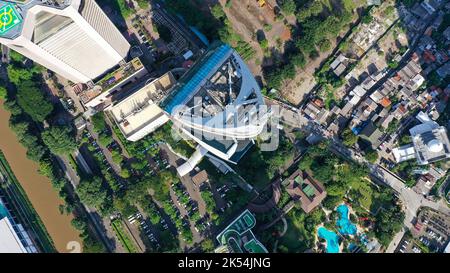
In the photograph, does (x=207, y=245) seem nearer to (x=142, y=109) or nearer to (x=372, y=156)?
(x=142, y=109)

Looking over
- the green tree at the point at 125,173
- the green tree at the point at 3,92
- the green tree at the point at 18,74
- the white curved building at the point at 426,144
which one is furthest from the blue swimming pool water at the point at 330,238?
the green tree at the point at 3,92

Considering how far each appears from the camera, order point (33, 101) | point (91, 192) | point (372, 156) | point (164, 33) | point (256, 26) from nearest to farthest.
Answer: point (91, 192), point (372, 156), point (33, 101), point (164, 33), point (256, 26)

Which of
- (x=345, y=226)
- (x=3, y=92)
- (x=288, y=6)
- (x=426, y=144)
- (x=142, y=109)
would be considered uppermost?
(x=3, y=92)

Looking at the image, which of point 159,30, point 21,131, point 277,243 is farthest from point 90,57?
point 277,243

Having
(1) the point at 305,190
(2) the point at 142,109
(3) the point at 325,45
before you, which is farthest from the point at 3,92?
(3) the point at 325,45

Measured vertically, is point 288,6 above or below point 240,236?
above

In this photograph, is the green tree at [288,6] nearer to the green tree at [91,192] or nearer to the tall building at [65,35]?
the tall building at [65,35]
